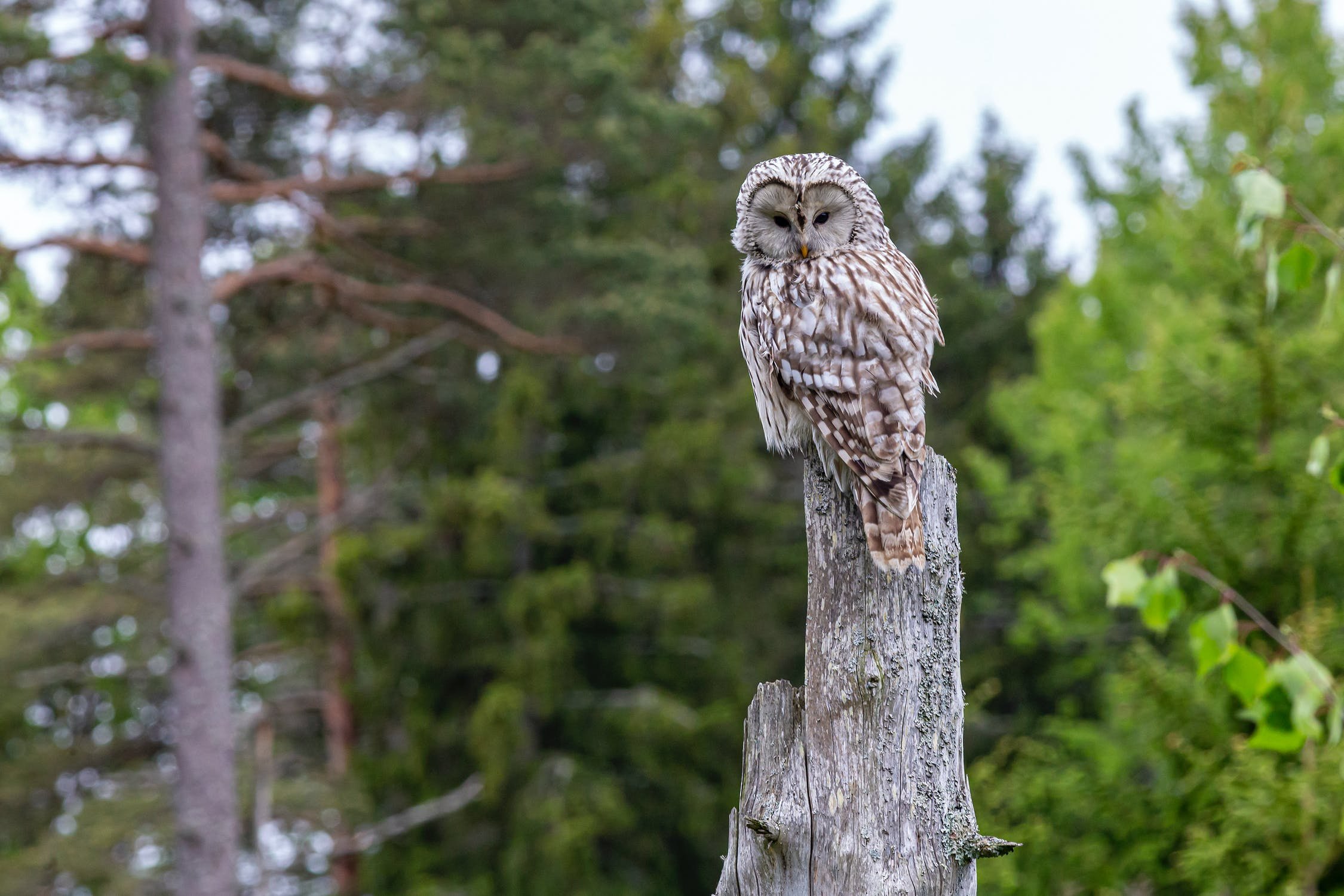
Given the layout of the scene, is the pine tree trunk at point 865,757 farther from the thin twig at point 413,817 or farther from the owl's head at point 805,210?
the thin twig at point 413,817

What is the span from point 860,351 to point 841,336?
84 mm

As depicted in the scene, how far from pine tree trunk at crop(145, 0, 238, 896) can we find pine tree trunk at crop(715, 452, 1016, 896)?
332 inches

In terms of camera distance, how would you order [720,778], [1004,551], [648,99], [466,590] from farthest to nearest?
[1004,551] < [720,778] < [466,590] < [648,99]

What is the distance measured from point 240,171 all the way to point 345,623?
555cm

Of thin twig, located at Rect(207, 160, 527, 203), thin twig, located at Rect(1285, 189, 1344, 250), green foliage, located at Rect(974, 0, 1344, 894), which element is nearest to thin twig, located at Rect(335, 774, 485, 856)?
thin twig, located at Rect(207, 160, 527, 203)

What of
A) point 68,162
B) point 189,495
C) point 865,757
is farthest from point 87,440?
point 865,757

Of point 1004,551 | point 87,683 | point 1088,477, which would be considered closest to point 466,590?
point 87,683

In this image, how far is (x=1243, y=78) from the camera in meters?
13.6

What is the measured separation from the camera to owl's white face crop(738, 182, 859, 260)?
475 cm

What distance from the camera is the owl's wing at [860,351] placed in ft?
12.0

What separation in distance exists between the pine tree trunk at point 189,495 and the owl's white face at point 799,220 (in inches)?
277

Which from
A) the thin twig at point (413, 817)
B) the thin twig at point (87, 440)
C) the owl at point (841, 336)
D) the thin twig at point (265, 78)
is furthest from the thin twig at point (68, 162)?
the owl at point (841, 336)

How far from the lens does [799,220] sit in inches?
187

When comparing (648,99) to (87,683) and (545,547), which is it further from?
(87,683)
